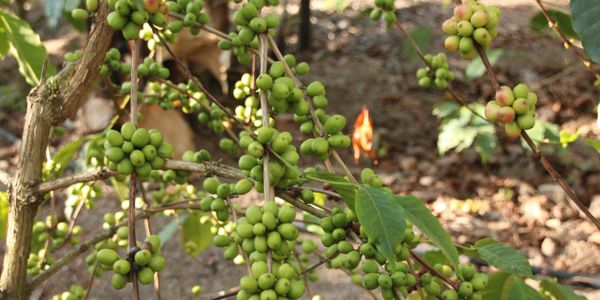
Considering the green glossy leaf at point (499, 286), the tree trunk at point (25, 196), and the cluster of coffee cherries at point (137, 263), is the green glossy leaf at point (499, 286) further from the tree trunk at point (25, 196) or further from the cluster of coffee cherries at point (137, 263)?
the tree trunk at point (25, 196)

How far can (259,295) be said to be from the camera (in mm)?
664

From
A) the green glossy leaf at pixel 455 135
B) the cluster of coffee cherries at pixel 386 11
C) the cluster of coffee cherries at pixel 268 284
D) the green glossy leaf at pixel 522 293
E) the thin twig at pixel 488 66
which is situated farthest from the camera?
the green glossy leaf at pixel 455 135

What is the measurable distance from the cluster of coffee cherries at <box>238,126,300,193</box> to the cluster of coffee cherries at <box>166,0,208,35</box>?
317 millimetres

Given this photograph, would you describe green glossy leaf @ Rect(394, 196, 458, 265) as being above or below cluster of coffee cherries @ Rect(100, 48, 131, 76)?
below

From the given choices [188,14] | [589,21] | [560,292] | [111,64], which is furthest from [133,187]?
[560,292]

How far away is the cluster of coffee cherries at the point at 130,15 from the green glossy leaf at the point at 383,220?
1.24 ft

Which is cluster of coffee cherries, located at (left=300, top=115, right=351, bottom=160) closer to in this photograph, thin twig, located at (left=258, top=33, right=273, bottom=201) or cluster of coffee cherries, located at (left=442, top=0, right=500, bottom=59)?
A: thin twig, located at (left=258, top=33, right=273, bottom=201)

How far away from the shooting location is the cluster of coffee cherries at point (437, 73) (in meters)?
1.27

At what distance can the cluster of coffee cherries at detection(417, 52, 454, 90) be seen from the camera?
4.16 feet

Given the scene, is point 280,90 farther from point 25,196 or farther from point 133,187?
point 25,196

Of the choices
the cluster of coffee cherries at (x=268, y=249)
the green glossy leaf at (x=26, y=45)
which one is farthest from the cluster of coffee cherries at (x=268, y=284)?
the green glossy leaf at (x=26, y=45)

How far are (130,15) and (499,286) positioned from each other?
75cm

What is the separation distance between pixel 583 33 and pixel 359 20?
4048mm

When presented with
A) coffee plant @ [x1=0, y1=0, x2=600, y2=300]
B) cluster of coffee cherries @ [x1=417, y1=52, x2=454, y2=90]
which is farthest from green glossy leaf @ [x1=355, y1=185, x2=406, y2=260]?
cluster of coffee cherries @ [x1=417, y1=52, x2=454, y2=90]
